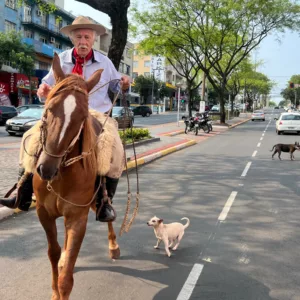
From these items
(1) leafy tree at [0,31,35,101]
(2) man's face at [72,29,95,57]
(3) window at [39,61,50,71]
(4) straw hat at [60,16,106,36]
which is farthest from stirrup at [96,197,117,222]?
(3) window at [39,61,50,71]

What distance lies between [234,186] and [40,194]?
655cm

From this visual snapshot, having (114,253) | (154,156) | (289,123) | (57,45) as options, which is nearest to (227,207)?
(114,253)

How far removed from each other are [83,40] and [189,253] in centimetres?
279

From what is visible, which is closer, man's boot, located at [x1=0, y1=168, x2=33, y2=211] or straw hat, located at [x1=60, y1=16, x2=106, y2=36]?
man's boot, located at [x1=0, y1=168, x2=33, y2=211]

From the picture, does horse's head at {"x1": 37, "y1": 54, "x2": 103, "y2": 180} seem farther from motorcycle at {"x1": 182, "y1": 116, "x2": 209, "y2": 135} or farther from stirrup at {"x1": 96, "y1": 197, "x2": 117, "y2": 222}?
motorcycle at {"x1": 182, "y1": 116, "x2": 209, "y2": 135}

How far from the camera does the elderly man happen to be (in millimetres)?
3674

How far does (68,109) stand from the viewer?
256 cm

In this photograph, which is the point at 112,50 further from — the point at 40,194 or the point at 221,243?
the point at 40,194

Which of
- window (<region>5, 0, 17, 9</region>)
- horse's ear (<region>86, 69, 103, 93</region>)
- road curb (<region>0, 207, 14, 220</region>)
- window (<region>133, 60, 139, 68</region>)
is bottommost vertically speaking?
road curb (<region>0, 207, 14, 220</region>)

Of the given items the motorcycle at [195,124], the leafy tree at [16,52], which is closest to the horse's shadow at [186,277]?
the motorcycle at [195,124]

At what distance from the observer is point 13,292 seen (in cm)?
358

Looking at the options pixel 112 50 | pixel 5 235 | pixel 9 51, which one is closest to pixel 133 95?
pixel 9 51

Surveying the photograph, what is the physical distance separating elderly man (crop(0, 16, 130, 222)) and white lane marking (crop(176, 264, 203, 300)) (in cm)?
98

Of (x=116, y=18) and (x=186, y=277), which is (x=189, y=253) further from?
(x=116, y=18)
